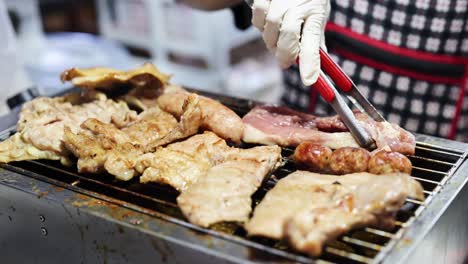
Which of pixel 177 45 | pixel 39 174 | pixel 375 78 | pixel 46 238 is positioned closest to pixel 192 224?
pixel 46 238

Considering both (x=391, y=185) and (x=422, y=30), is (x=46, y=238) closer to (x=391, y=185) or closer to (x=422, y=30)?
(x=391, y=185)

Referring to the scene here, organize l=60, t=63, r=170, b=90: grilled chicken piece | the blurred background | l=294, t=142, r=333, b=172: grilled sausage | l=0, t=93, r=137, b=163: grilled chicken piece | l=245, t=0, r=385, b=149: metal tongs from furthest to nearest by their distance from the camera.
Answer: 1. the blurred background
2. l=60, t=63, r=170, b=90: grilled chicken piece
3. l=0, t=93, r=137, b=163: grilled chicken piece
4. l=245, t=0, r=385, b=149: metal tongs
5. l=294, t=142, r=333, b=172: grilled sausage

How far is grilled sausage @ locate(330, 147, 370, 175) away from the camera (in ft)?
6.95

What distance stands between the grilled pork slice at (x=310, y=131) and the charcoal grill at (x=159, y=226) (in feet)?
0.31

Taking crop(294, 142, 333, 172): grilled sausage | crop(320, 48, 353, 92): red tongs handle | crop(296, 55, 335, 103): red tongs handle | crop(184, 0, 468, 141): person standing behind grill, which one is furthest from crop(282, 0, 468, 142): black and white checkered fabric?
crop(294, 142, 333, 172): grilled sausage

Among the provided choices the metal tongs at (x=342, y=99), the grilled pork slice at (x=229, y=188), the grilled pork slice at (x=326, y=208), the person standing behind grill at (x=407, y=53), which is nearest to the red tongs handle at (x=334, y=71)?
the metal tongs at (x=342, y=99)

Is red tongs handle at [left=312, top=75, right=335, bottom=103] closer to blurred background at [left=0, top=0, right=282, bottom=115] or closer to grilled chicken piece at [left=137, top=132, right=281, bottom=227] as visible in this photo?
grilled chicken piece at [left=137, top=132, right=281, bottom=227]

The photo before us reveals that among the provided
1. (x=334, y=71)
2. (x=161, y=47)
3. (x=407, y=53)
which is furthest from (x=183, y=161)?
(x=161, y=47)

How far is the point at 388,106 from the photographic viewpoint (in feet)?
11.5

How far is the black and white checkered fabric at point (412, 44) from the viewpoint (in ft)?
10.6

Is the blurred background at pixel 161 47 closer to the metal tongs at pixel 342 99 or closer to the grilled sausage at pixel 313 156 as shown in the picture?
the metal tongs at pixel 342 99

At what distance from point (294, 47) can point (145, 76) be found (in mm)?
861

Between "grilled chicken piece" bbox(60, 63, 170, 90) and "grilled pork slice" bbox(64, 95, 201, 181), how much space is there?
36 centimetres

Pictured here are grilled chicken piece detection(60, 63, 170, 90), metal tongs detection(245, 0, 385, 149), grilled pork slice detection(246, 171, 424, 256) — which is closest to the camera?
grilled pork slice detection(246, 171, 424, 256)
